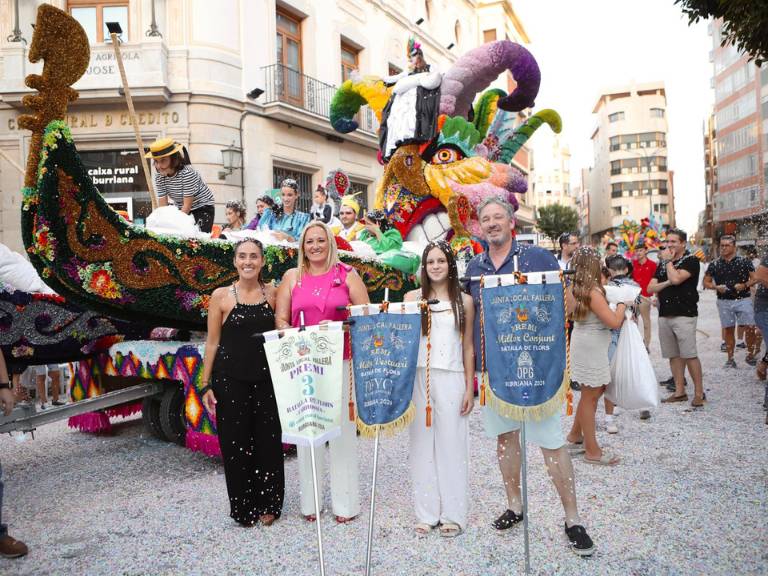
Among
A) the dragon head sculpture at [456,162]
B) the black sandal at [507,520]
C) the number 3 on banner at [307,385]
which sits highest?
the dragon head sculpture at [456,162]

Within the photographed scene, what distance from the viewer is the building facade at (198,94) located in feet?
40.5

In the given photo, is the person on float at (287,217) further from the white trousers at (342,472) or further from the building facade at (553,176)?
the building facade at (553,176)

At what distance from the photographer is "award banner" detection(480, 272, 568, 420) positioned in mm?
2766

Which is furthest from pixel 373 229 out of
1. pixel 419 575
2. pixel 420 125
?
pixel 419 575

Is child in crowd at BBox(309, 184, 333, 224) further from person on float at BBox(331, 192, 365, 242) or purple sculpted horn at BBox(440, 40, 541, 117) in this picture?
purple sculpted horn at BBox(440, 40, 541, 117)

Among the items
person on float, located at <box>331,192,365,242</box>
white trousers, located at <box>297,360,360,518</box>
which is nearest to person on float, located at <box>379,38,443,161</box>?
person on float, located at <box>331,192,365,242</box>

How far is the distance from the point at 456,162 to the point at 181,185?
3.08m

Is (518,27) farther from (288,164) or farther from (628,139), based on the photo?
(628,139)

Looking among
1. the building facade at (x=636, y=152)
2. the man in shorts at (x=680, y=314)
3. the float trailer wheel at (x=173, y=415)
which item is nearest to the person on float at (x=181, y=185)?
the float trailer wheel at (x=173, y=415)

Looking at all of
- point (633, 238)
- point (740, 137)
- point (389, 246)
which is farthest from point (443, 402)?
point (740, 137)

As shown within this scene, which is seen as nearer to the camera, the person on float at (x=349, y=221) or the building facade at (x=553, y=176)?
the person on float at (x=349, y=221)

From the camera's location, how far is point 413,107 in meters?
→ 6.34

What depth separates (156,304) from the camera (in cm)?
445

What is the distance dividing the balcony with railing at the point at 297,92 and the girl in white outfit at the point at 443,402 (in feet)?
37.9
